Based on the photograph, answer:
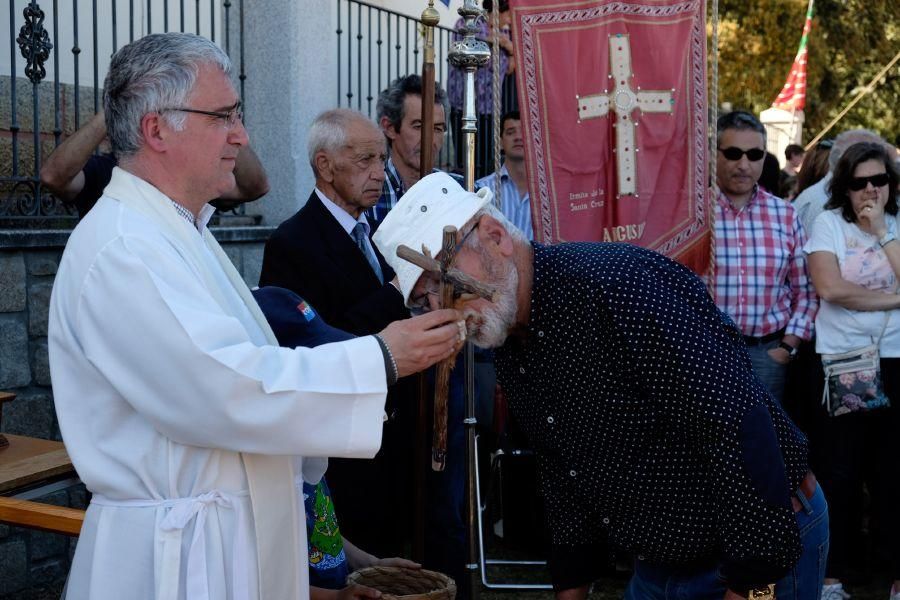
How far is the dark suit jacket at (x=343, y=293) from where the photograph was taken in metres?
4.04

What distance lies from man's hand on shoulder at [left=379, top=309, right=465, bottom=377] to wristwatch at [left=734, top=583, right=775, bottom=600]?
82cm

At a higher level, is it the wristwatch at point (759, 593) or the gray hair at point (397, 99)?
the gray hair at point (397, 99)

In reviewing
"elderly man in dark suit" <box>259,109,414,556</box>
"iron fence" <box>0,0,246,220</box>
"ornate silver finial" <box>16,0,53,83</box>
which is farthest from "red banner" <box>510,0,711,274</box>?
"ornate silver finial" <box>16,0,53,83</box>

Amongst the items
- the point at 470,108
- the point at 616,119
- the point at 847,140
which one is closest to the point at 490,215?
the point at 470,108

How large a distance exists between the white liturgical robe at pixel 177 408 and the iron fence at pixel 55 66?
9.70 feet

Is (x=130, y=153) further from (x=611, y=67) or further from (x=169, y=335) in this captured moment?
(x=611, y=67)

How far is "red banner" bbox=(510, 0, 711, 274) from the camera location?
488cm

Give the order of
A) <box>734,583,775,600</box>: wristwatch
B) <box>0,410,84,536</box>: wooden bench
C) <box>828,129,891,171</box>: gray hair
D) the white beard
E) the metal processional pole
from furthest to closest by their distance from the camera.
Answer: <box>828,129,891,171</box>: gray hair, the metal processional pole, <box>0,410,84,536</box>: wooden bench, the white beard, <box>734,583,775,600</box>: wristwatch

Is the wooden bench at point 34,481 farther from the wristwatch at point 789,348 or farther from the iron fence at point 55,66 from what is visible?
the wristwatch at point 789,348

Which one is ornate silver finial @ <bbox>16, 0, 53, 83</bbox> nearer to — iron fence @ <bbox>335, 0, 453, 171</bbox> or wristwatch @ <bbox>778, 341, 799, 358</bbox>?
iron fence @ <bbox>335, 0, 453, 171</bbox>

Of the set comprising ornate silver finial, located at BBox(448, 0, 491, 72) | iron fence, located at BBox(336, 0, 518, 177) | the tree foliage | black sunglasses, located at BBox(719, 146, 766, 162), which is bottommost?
black sunglasses, located at BBox(719, 146, 766, 162)

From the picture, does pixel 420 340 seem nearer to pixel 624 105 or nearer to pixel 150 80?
pixel 150 80

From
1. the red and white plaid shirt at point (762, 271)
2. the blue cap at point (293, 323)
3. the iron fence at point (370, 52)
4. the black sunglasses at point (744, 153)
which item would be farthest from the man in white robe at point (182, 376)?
the iron fence at point (370, 52)

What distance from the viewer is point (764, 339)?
17.5 ft
